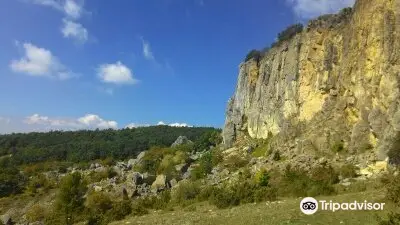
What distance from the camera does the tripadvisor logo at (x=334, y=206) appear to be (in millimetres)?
15938

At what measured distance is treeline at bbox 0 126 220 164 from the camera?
4168 inches

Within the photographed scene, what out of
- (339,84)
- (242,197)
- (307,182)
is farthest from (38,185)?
(307,182)

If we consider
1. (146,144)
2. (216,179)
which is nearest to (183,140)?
(146,144)

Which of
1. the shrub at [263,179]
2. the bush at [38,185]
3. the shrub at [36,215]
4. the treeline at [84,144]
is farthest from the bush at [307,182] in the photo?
the treeline at [84,144]

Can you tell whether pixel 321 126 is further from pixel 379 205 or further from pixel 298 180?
pixel 379 205

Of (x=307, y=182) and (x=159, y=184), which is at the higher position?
(x=159, y=184)

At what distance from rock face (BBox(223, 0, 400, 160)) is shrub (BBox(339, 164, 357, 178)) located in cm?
195

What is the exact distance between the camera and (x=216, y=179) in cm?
4097

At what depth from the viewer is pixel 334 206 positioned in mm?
16797

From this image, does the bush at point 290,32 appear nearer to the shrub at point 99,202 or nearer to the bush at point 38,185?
the shrub at point 99,202

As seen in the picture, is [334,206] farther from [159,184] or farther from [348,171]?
[159,184]

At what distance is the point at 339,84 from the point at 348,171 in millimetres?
13588

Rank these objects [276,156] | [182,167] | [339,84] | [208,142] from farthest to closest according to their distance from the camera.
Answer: [208,142] < [182,167] < [276,156] < [339,84]

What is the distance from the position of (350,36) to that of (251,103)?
1061 inches
